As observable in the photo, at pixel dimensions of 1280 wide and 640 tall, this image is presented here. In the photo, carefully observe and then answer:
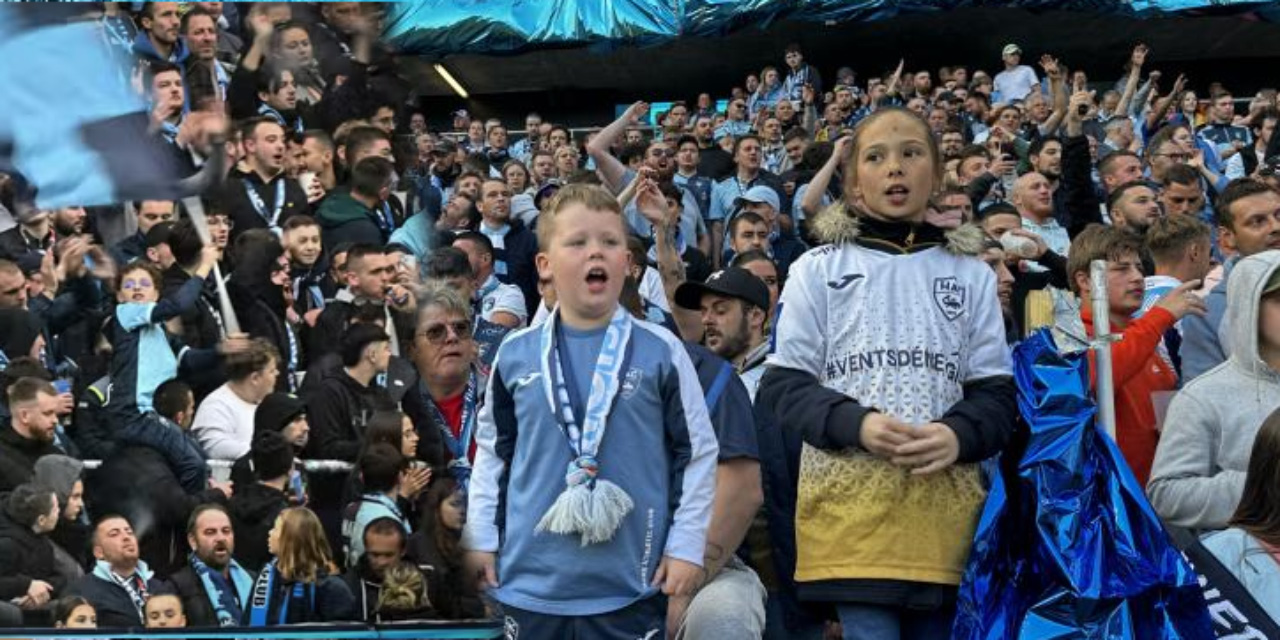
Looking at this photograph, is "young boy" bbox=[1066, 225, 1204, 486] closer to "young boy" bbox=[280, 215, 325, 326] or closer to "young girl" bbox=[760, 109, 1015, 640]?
"young girl" bbox=[760, 109, 1015, 640]

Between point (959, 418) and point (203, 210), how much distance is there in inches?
64.7

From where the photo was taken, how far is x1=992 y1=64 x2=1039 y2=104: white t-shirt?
52.8 ft

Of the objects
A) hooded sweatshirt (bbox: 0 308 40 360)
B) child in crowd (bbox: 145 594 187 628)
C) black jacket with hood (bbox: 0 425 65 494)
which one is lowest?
child in crowd (bbox: 145 594 187 628)

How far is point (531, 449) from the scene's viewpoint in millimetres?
2986

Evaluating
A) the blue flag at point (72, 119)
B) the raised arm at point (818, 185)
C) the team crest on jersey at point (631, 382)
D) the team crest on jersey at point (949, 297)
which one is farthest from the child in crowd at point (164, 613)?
the raised arm at point (818, 185)

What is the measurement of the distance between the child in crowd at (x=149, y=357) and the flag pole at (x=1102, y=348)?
6.94ft

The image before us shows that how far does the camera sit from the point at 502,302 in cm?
625

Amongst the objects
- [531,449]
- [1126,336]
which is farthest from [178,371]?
[1126,336]

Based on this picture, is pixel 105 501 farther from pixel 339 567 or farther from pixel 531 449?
pixel 531 449

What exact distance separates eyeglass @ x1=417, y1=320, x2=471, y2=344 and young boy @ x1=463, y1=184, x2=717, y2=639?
1.45 feet

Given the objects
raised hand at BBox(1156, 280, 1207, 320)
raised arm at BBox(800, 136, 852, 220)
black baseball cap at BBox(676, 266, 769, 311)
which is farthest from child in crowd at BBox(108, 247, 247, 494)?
raised arm at BBox(800, 136, 852, 220)

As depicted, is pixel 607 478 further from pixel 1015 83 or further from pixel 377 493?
pixel 1015 83

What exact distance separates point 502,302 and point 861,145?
313 centimetres

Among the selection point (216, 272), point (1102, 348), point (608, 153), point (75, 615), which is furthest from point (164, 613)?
point (608, 153)
